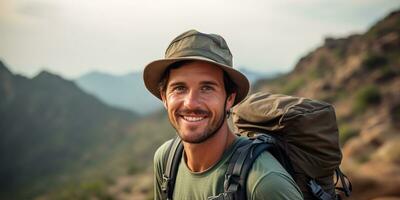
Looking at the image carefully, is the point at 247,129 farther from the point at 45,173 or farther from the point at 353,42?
the point at 45,173

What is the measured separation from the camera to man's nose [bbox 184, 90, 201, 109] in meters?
2.14

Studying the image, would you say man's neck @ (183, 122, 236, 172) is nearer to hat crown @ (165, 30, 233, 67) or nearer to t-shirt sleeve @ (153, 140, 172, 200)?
t-shirt sleeve @ (153, 140, 172, 200)

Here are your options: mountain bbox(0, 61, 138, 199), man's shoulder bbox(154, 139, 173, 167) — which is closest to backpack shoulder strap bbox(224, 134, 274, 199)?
man's shoulder bbox(154, 139, 173, 167)

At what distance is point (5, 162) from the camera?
49031 mm

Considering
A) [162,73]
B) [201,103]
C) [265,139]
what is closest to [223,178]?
[265,139]

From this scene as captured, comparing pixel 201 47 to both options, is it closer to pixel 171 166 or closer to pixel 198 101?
pixel 198 101

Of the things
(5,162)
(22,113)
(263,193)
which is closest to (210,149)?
(263,193)

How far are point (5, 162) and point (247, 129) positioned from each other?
5260cm

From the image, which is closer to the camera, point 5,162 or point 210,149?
point 210,149

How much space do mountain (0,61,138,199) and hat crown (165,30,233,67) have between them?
39288 mm

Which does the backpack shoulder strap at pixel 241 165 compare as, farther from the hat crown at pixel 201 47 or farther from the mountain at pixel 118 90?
the mountain at pixel 118 90

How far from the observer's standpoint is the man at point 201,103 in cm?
213

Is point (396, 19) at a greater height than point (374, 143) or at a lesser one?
greater

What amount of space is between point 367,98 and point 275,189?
68.3ft
